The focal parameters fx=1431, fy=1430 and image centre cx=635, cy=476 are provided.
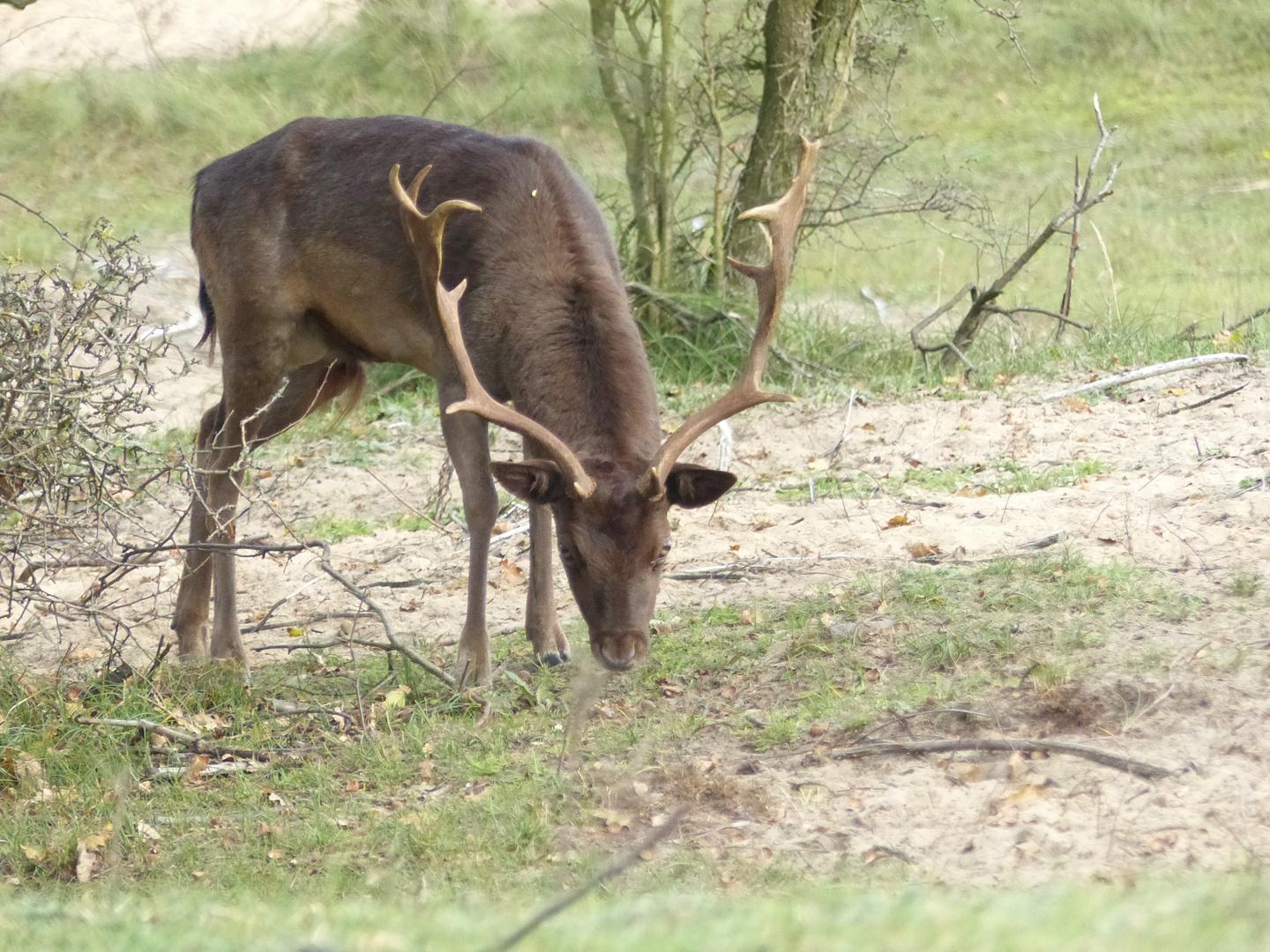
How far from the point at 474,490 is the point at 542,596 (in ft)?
1.91

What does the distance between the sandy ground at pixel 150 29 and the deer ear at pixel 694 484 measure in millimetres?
15035

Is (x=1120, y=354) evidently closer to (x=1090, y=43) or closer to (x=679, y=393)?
(x=679, y=393)

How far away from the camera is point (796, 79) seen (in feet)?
35.0

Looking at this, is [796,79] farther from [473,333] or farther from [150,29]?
[150,29]

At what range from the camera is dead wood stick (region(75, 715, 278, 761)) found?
5.33 m

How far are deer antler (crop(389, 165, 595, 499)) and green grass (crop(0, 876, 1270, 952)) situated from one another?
2.26m

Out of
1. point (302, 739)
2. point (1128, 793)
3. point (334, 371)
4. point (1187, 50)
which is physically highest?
point (1187, 50)

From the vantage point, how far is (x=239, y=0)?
66.3 feet

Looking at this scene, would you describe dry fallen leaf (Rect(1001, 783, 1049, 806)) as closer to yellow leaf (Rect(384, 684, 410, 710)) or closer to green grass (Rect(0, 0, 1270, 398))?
yellow leaf (Rect(384, 684, 410, 710))

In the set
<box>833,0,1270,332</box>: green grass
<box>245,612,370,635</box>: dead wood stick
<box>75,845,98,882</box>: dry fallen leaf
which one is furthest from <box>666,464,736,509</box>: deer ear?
<box>833,0,1270,332</box>: green grass

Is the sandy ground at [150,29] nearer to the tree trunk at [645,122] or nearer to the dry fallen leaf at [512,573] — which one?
the tree trunk at [645,122]

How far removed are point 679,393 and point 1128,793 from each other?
6.46 m

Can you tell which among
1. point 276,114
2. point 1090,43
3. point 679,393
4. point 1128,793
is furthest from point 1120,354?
point 1090,43

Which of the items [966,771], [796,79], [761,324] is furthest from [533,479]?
[796,79]
